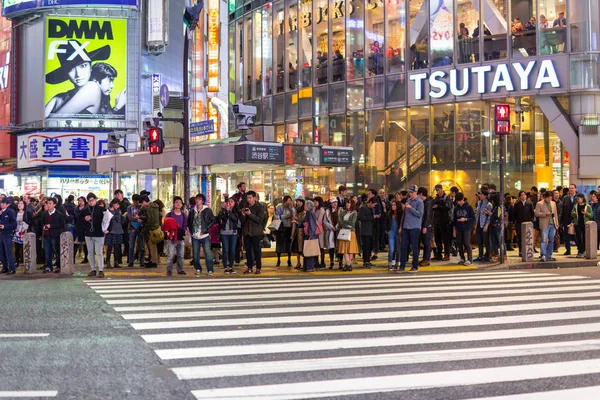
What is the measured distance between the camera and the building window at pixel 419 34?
1250 inches

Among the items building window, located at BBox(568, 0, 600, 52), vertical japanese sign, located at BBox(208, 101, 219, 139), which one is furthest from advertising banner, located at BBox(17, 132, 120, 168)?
building window, located at BBox(568, 0, 600, 52)

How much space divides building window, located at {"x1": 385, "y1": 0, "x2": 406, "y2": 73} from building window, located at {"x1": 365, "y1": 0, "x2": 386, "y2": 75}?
1.22 feet

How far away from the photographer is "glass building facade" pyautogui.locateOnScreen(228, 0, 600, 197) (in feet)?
95.2

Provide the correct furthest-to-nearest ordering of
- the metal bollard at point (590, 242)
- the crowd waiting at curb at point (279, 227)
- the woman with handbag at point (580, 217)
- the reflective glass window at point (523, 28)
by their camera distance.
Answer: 1. the reflective glass window at point (523, 28)
2. the woman with handbag at point (580, 217)
3. the metal bollard at point (590, 242)
4. the crowd waiting at curb at point (279, 227)

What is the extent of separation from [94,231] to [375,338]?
1039 centimetres

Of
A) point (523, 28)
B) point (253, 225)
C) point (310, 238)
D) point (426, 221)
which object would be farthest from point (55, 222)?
point (523, 28)

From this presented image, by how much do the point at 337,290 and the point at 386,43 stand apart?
21493 mm

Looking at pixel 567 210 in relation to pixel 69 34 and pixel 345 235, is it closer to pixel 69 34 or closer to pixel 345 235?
pixel 345 235

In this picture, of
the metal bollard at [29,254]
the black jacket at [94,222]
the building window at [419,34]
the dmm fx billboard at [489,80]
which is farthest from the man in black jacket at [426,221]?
the building window at [419,34]

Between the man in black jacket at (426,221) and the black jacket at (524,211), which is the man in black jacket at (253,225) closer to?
the man in black jacket at (426,221)

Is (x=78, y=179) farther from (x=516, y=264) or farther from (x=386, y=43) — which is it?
(x=516, y=264)

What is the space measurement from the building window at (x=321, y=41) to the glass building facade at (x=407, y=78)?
0.05m

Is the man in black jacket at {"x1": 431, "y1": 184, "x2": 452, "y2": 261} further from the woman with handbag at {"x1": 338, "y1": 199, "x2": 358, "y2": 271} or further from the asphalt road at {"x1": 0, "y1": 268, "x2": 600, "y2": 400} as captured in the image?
the asphalt road at {"x1": 0, "y1": 268, "x2": 600, "y2": 400}

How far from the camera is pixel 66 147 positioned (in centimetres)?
4934
